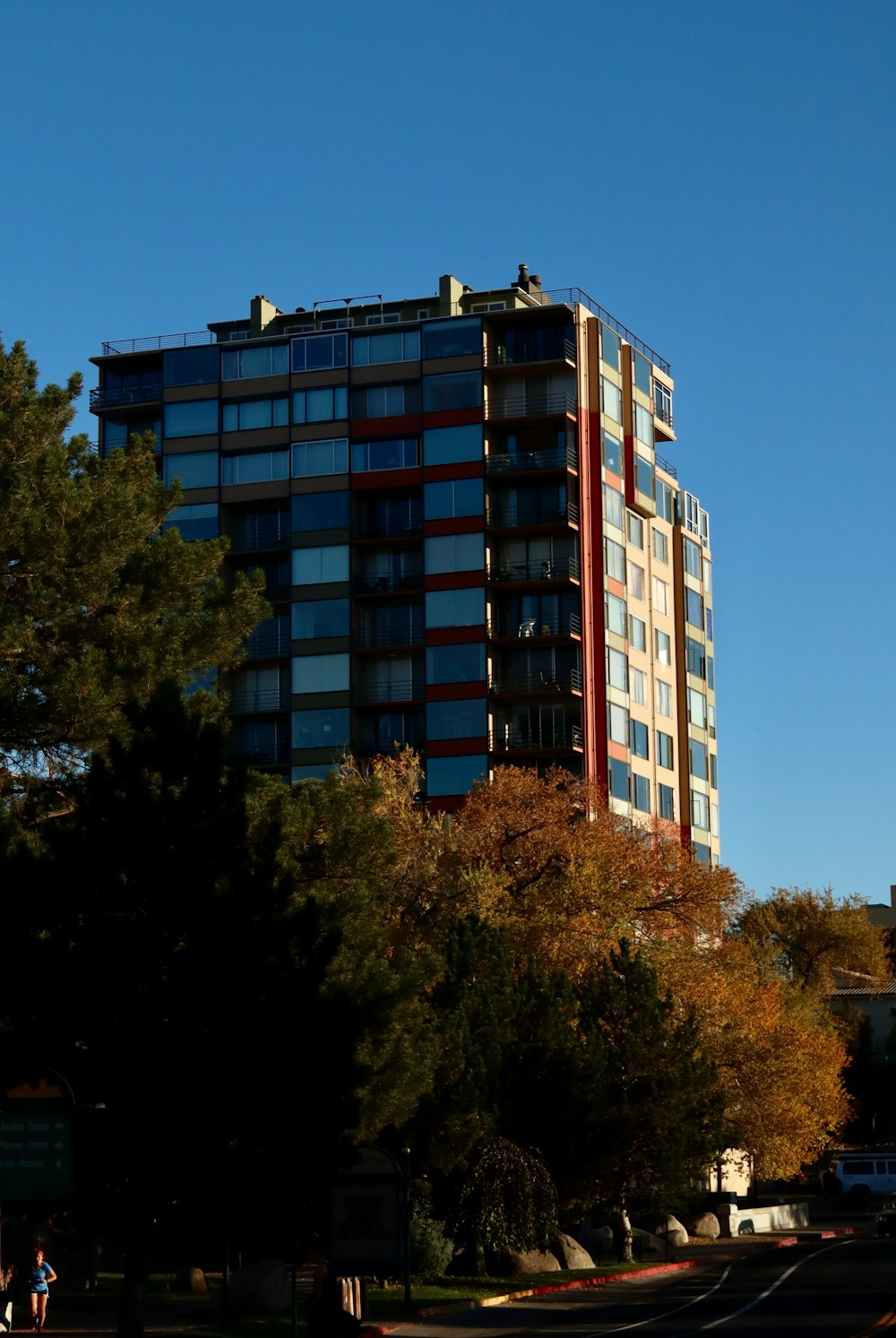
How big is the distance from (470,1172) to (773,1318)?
40.3 feet

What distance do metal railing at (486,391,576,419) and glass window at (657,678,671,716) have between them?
16.0 m

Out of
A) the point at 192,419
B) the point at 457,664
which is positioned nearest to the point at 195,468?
the point at 192,419

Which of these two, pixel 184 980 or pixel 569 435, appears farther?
pixel 569 435

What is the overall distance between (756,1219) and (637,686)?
30980 millimetres

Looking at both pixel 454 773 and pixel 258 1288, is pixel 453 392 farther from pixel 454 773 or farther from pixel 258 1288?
pixel 258 1288

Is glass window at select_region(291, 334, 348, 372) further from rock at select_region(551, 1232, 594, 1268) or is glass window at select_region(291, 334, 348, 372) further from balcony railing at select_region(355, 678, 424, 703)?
rock at select_region(551, 1232, 594, 1268)

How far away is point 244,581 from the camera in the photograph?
128 ft

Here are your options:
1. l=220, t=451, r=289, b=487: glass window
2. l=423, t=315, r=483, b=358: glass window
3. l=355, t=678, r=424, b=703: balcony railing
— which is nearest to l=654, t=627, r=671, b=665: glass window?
l=355, t=678, r=424, b=703: balcony railing

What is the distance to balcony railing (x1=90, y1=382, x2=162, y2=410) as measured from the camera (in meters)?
94.3

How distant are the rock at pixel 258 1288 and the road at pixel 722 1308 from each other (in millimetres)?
3256

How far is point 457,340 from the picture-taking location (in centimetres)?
8944

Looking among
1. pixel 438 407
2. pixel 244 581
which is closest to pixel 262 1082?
pixel 244 581

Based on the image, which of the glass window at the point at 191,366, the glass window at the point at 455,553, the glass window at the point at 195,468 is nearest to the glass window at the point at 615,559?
the glass window at the point at 455,553

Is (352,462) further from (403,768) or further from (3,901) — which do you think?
(3,901)
